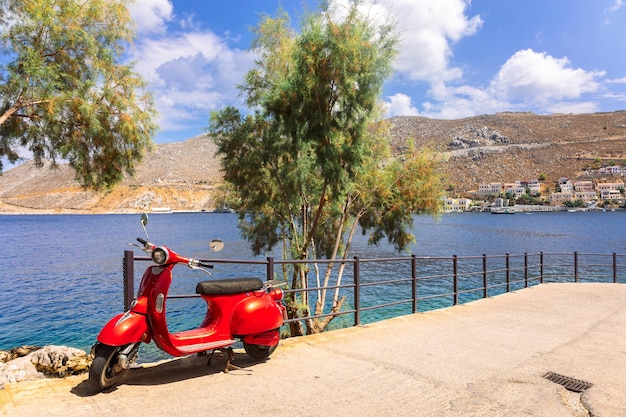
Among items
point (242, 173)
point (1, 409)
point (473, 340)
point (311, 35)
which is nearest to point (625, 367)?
point (473, 340)

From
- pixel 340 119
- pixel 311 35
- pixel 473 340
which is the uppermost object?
pixel 311 35

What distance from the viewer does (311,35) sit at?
32.4 ft

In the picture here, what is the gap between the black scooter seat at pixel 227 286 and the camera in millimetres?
4371

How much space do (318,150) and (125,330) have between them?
24.7 ft

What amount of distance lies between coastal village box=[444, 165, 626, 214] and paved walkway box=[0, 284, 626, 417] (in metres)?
146

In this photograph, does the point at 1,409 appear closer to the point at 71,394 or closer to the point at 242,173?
the point at 71,394

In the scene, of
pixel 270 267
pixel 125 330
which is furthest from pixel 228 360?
pixel 270 267

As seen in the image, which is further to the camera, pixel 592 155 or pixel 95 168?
pixel 592 155

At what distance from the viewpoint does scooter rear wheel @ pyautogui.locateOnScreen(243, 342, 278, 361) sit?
4801 millimetres

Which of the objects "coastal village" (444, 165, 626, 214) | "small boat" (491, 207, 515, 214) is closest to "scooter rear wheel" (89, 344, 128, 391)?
"coastal village" (444, 165, 626, 214)

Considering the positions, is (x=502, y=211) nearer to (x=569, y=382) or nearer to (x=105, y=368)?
(x=569, y=382)

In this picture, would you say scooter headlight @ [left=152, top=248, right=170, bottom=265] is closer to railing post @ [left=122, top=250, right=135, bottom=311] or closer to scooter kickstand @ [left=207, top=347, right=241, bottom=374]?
railing post @ [left=122, top=250, right=135, bottom=311]

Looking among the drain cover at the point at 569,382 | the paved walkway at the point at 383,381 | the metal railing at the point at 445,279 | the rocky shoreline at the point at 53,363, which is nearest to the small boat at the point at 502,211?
the metal railing at the point at 445,279

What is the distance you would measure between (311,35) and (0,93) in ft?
22.0
